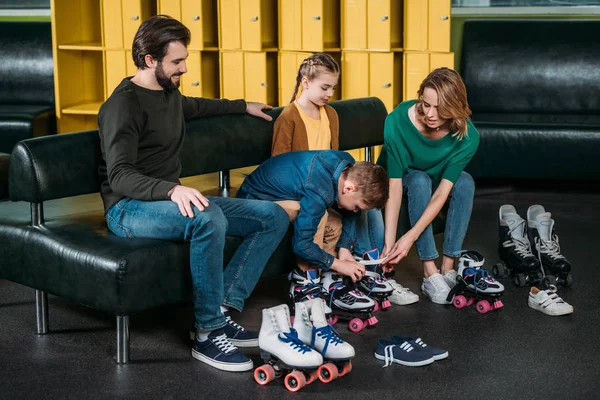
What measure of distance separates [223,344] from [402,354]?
57 centimetres

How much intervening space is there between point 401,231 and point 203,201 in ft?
3.99

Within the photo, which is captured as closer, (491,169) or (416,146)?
(416,146)

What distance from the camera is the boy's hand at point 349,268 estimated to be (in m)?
3.19

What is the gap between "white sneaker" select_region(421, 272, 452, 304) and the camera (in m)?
3.44

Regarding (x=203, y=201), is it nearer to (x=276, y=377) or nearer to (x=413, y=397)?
(x=276, y=377)

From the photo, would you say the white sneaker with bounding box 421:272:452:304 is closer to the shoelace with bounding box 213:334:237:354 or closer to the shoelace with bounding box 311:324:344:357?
the shoelace with bounding box 311:324:344:357

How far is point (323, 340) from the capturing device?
2.75 metres

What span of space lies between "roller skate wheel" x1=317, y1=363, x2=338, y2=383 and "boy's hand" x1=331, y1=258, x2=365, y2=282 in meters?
0.54

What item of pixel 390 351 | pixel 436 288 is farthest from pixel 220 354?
pixel 436 288

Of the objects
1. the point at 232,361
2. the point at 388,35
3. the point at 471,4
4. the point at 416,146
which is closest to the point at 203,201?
the point at 232,361

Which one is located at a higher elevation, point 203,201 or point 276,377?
point 203,201

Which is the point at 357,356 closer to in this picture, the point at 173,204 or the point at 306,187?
the point at 306,187

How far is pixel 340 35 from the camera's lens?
5441mm

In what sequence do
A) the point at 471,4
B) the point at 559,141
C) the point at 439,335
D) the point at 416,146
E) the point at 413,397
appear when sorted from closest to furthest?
the point at 413,397
the point at 439,335
the point at 416,146
the point at 559,141
the point at 471,4
